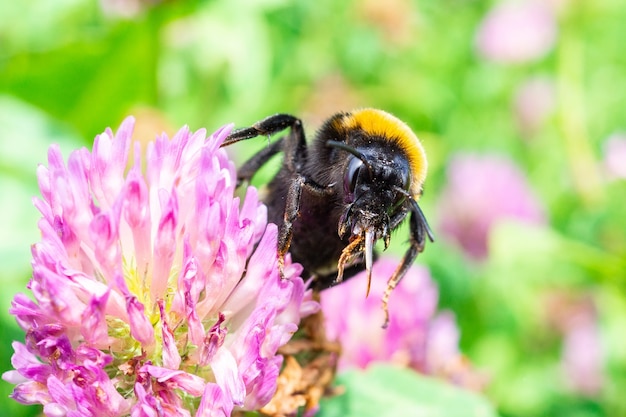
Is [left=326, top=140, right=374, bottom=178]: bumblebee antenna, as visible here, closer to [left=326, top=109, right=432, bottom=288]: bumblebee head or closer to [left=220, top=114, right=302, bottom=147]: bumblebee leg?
[left=326, top=109, right=432, bottom=288]: bumblebee head

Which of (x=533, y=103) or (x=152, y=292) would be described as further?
(x=533, y=103)

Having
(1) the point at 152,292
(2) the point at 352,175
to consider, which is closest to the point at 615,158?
(2) the point at 352,175

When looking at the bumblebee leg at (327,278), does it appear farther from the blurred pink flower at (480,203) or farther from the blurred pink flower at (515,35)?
the blurred pink flower at (515,35)

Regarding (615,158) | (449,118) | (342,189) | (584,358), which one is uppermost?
(449,118)

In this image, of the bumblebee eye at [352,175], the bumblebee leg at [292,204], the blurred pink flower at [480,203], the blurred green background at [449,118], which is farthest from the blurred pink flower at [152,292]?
the blurred pink flower at [480,203]

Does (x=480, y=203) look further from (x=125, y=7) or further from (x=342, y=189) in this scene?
(x=342, y=189)

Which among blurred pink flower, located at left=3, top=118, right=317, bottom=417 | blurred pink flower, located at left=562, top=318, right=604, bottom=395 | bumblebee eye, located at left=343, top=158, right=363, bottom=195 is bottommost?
blurred pink flower, located at left=3, top=118, right=317, bottom=417

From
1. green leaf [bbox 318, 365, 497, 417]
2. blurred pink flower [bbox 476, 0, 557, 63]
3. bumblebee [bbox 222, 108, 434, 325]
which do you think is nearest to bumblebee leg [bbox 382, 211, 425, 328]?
bumblebee [bbox 222, 108, 434, 325]
